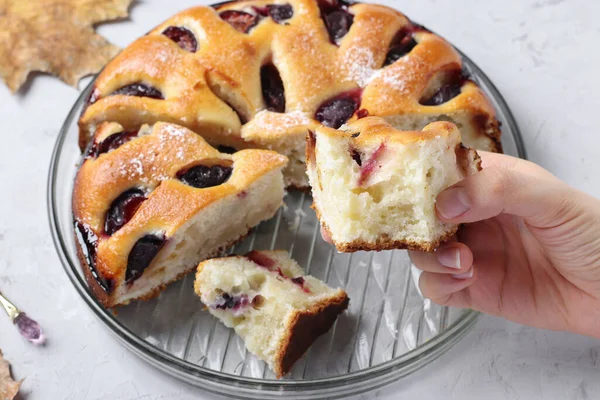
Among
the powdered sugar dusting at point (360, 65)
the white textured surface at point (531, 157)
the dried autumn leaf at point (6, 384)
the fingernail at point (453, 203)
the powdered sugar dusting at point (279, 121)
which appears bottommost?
→ the dried autumn leaf at point (6, 384)

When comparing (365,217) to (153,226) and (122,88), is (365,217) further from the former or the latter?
(122,88)

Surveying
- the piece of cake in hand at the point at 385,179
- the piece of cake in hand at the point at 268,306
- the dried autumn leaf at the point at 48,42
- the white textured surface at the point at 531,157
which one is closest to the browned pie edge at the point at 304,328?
the piece of cake in hand at the point at 268,306

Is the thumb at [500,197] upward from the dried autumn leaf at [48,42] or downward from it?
upward

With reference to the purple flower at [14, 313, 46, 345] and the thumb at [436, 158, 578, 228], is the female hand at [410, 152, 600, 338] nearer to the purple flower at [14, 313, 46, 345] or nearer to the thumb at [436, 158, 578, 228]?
the thumb at [436, 158, 578, 228]

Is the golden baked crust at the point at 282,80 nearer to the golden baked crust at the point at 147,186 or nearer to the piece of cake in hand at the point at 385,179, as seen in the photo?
the golden baked crust at the point at 147,186

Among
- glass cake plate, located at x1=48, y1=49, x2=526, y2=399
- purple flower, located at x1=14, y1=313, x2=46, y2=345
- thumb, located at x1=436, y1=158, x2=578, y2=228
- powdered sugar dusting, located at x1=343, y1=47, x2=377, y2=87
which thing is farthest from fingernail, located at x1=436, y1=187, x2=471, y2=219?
purple flower, located at x1=14, y1=313, x2=46, y2=345

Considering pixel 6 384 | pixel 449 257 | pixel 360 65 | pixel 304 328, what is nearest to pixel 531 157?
pixel 360 65

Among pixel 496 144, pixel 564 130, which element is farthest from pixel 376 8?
pixel 564 130
